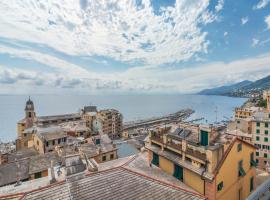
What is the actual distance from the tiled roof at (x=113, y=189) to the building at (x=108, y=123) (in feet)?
218

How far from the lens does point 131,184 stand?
14312 millimetres

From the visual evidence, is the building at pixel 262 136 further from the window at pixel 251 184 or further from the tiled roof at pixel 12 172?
the tiled roof at pixel 12 172

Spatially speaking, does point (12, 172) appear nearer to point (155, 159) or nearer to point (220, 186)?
point (155, 159)

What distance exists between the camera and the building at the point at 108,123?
3241 inches

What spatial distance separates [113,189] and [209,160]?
7684mm

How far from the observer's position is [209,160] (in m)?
13.9

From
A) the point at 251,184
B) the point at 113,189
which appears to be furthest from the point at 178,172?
the point at 251,184

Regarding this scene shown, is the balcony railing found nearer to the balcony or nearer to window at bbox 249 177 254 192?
the balcony

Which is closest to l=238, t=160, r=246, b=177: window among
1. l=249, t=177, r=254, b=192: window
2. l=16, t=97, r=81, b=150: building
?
l=249, t=177, r=254, b=192: window

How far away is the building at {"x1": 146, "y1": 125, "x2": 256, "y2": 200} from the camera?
14172 mm

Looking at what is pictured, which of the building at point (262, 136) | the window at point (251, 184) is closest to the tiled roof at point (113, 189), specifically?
the window at point (251, 184)

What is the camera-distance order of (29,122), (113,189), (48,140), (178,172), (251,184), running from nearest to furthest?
(113,189) → (178,172) → (251,184) → (48,140) → (29,122)

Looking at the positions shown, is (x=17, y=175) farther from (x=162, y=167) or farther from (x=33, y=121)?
(x=33, y=121)

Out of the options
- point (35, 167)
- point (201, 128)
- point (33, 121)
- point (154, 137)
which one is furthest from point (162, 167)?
point (33, 121)
